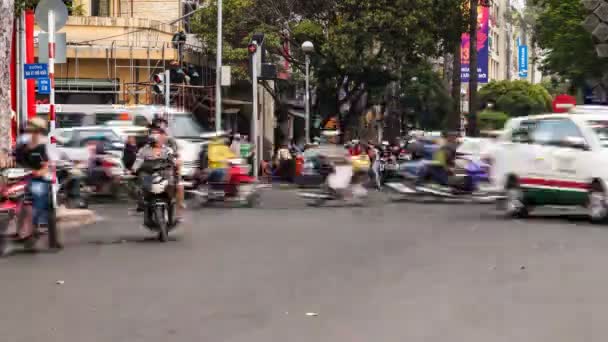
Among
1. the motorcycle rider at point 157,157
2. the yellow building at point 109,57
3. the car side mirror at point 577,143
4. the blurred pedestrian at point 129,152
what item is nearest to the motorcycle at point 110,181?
the blurred pedestrian at point 129,152

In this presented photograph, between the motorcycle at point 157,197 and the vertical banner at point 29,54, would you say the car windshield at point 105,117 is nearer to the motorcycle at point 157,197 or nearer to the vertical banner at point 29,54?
the vertical banner at point 29,54

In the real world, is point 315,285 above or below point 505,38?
below

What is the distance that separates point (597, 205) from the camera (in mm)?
18406

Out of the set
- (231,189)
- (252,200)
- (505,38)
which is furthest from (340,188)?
(505,38)

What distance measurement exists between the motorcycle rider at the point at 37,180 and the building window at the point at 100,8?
3850 cm

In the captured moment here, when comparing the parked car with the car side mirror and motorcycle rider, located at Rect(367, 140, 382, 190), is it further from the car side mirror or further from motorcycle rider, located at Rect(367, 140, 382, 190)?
motorcycle rider, located at Rect(367, 140, 382, 190)

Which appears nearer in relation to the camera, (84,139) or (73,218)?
(73,218)

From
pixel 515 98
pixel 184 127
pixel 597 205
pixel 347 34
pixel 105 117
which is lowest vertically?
pixel 597 205

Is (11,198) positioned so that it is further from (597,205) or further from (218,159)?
(218,159)

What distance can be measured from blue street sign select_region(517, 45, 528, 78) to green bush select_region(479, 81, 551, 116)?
2273 inches

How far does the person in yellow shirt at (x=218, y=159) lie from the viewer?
24.1 m

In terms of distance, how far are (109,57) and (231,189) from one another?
25212mm

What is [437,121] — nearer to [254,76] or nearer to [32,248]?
[254,76]

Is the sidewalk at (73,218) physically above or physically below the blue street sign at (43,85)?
below
